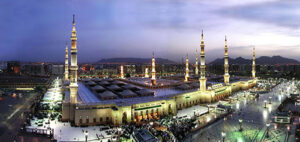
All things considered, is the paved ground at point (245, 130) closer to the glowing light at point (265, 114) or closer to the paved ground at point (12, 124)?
the glowing light at point (265, 114)

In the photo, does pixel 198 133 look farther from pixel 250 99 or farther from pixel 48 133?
pixel 250 99

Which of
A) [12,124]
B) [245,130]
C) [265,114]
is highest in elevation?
[12,124]

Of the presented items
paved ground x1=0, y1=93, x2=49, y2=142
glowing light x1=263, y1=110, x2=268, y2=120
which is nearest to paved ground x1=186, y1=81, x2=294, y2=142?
glowing light x1=263, y1=110, x2=268, y2=120

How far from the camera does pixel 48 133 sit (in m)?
16.9

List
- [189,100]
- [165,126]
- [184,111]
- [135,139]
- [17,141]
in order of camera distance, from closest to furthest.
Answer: [135,139], [17,141], [165,126], [184,111], [189,100]

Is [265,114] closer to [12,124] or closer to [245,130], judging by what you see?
[245,130]

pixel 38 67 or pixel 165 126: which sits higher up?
pixel 38 67

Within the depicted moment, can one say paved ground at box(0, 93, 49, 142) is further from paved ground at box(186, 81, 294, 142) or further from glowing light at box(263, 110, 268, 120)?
glowing light at box(263, 110, 268, 120)

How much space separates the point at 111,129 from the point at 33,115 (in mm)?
10482

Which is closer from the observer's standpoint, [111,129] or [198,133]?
[198,133]

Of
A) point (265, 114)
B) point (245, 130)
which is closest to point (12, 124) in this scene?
point (245, 130)

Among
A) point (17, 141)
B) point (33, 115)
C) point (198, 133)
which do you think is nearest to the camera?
point (17, 141)

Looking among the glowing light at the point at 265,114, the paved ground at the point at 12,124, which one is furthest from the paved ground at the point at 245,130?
the paved ground at the point at 12,124

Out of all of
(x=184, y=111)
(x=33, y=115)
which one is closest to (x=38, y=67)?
(x=33, y=115)
